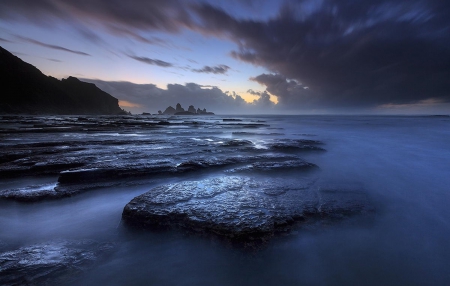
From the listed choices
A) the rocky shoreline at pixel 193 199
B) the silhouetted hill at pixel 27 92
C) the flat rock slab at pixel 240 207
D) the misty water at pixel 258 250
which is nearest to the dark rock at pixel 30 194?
the rocky shoreline at pixel 193 199

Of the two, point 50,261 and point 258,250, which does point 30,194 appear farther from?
point 258,250

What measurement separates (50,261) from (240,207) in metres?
2.84

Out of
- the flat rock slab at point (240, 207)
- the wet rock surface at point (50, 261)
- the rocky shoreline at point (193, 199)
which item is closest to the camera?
the wet rock surface at point (50, 261)

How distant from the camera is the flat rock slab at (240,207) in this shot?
3.19 m

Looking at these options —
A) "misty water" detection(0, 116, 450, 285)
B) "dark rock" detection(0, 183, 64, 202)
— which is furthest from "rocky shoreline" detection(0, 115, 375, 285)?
"misty water" detection(0, 116, 450, 285)

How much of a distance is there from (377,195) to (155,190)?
5618 mm

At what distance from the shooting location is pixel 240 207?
12.1ft

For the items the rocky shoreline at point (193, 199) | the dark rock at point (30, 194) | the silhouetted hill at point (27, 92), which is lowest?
the dark rock at point (30, 194)

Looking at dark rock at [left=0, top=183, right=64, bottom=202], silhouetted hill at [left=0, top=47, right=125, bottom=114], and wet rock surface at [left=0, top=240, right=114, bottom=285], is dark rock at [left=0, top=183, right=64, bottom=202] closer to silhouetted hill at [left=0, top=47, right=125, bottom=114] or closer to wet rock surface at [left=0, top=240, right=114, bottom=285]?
wet rock surface at [left=0, top=240, right=114, bottom=285]

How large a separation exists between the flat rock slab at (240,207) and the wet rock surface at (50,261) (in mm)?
747

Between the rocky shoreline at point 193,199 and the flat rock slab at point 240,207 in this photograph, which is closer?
the rocky shoreline at point 193,199

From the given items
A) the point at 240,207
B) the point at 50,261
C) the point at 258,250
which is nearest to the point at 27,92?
the point at 50,261

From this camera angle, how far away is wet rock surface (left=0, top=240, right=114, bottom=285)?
7.33 feet

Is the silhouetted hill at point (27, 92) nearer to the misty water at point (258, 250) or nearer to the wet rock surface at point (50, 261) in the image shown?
the misty water at point (258, 250)
